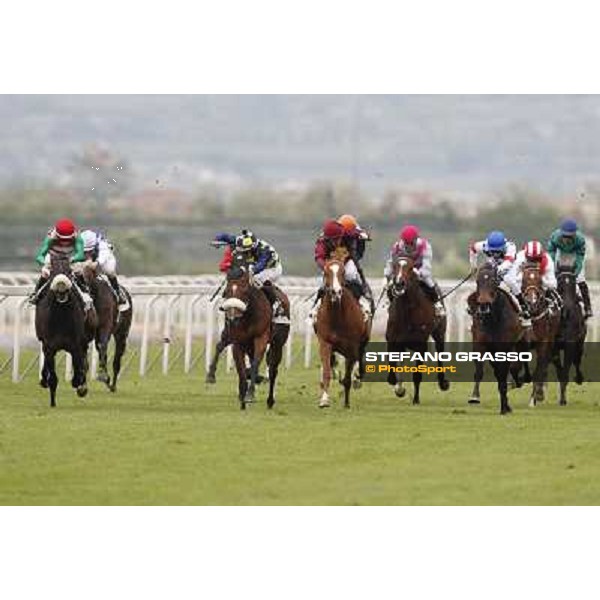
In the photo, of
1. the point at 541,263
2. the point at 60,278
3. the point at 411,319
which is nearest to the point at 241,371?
the point at 60,278

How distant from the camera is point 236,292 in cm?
1936

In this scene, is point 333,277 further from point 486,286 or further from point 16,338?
point 16,338

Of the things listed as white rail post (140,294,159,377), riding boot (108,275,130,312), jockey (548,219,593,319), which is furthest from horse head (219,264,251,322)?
white rail post (140,294,159,377)

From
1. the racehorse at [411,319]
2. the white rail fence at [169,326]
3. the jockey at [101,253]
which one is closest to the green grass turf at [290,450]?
the racehorse at [411,319]

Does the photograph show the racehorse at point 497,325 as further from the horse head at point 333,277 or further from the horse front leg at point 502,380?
the horse head at point 333,277

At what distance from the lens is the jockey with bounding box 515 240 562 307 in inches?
811

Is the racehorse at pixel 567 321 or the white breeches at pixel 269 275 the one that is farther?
the racehorse at pixel 567 321

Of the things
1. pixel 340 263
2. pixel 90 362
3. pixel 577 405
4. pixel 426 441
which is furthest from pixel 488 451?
pixel 90 362

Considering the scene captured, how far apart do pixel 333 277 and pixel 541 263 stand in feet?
7.62

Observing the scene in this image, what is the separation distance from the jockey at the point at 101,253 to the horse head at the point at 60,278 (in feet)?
7.34

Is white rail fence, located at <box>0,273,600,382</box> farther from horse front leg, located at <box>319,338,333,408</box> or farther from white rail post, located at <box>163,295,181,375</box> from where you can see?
horse front leg, located at <box>319,338,333,408</box>

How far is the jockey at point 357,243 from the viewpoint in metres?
20.5

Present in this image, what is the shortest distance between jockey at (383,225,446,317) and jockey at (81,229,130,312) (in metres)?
2.67

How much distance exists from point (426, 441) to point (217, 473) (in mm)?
2634
